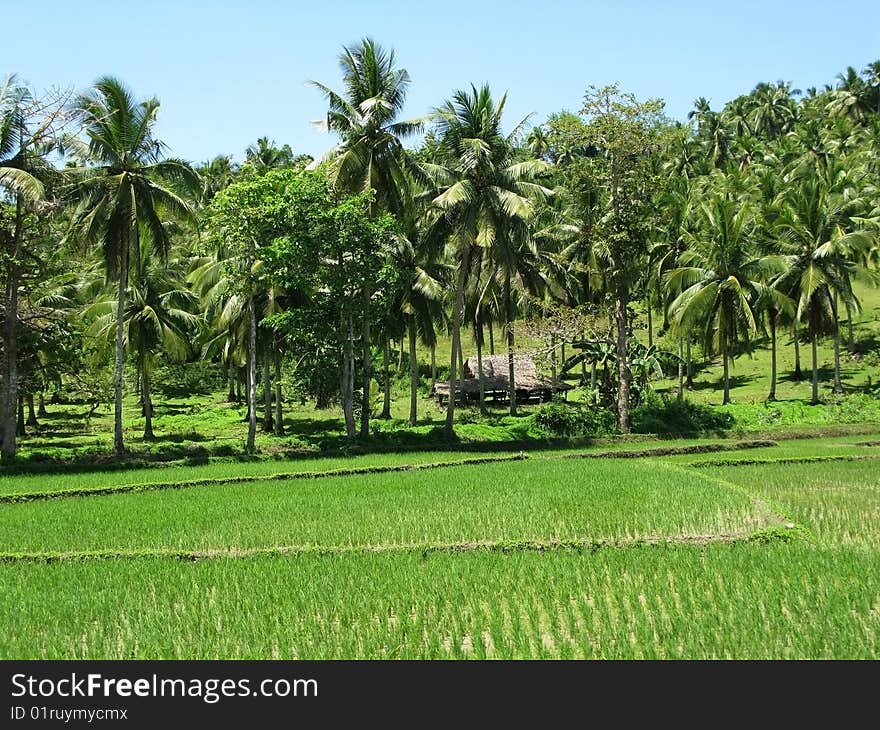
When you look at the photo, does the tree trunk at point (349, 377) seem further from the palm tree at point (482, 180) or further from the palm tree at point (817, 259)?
the palm tree at point (817, 259)

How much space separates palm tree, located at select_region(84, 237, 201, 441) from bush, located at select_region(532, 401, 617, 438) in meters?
12.0

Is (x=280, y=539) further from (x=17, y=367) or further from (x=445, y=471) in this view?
(x=17, y=367)

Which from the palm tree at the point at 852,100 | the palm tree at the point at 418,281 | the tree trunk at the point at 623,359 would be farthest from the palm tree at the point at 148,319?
the palm tree at the point at 852,100

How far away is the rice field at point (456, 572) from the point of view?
6.72 metres

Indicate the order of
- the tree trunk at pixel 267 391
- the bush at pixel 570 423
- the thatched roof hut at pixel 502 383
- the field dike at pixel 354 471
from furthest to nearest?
the thatched roof hut at pixel 502 383, the tree trunk at pixel 267 391, the bush at pixel 570 423, the field dike at pixel 354 471

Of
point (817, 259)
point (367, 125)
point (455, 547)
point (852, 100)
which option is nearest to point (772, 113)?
point (852, 100)

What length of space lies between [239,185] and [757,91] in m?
65.8

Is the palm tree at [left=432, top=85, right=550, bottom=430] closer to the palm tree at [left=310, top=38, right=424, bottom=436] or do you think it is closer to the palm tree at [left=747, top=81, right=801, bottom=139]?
the palm tree at [left=310, top=38, right=424, bottom=436]

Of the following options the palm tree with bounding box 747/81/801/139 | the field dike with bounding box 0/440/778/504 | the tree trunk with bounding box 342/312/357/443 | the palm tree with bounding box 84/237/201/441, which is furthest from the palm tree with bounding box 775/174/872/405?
the palm tree with bounding box 747/81/801/139

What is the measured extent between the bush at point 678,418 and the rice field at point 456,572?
33.1 feet

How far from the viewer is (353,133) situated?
2234 centimetres

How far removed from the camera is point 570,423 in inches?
992

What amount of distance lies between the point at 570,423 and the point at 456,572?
55.6 ft
